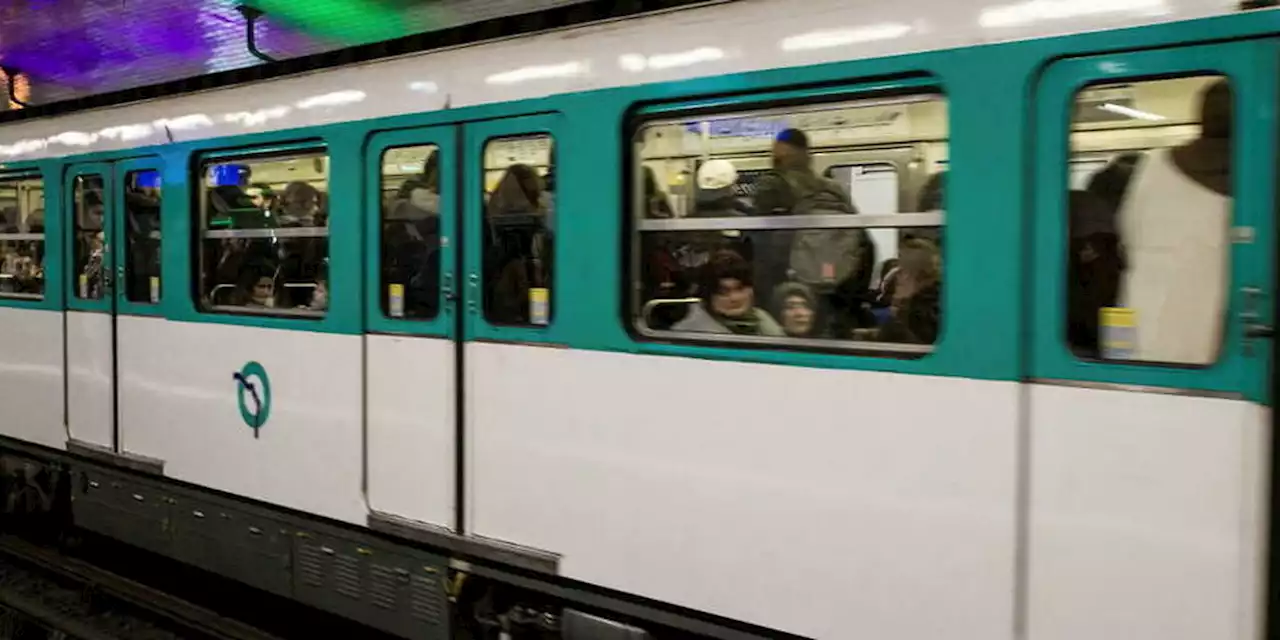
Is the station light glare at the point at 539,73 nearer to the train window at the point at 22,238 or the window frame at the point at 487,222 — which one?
the window frame at the point at 487,222

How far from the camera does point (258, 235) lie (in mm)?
5492

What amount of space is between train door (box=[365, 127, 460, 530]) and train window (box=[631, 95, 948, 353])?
1005 millimetres

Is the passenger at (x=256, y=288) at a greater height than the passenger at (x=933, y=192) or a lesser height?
lesser

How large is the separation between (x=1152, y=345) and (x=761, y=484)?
126 centimetres

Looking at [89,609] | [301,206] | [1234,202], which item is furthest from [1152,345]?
[89,609]

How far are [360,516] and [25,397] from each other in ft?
12.0

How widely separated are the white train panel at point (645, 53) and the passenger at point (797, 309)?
0.72m

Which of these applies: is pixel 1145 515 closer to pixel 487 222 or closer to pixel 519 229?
pixel 519 229

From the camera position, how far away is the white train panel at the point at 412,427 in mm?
4527

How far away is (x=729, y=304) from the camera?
3.74 meters

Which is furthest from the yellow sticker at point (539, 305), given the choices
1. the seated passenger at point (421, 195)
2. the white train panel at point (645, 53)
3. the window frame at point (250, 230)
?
the window frame at point (250, 230)

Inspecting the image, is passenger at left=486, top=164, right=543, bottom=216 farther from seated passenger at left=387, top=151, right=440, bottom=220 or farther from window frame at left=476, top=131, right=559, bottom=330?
seated passenger at left=387, top=151, right=440, bottom=220

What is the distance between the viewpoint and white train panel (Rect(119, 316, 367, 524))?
16.4 ft

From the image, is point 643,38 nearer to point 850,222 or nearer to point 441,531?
point 850,222
